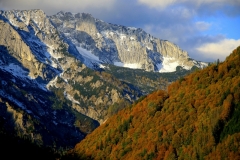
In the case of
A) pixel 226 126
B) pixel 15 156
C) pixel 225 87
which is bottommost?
pixel 15 156

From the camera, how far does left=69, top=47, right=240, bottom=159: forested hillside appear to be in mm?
104000

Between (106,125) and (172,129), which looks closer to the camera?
(172,129)

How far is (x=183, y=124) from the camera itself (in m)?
117

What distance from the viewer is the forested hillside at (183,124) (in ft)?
341

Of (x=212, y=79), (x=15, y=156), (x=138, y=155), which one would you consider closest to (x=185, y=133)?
(x=138, y=155)

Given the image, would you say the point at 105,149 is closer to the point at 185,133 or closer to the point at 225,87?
the point at 185,133

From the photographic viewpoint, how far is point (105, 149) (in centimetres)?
13100

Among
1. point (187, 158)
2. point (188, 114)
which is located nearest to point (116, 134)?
point (188, 114)

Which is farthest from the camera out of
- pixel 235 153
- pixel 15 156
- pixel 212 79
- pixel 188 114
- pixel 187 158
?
pixel 15 156

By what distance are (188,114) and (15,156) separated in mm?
81510

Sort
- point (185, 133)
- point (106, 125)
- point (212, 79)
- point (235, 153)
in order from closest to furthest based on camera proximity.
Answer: point (235, 153)
point (185, 133)
point (212, 79)
point (106, 125)

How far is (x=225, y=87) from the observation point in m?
116

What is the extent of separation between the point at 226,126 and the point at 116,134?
A: 1619 inches

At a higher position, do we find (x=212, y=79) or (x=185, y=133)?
(x=212, y=79)
